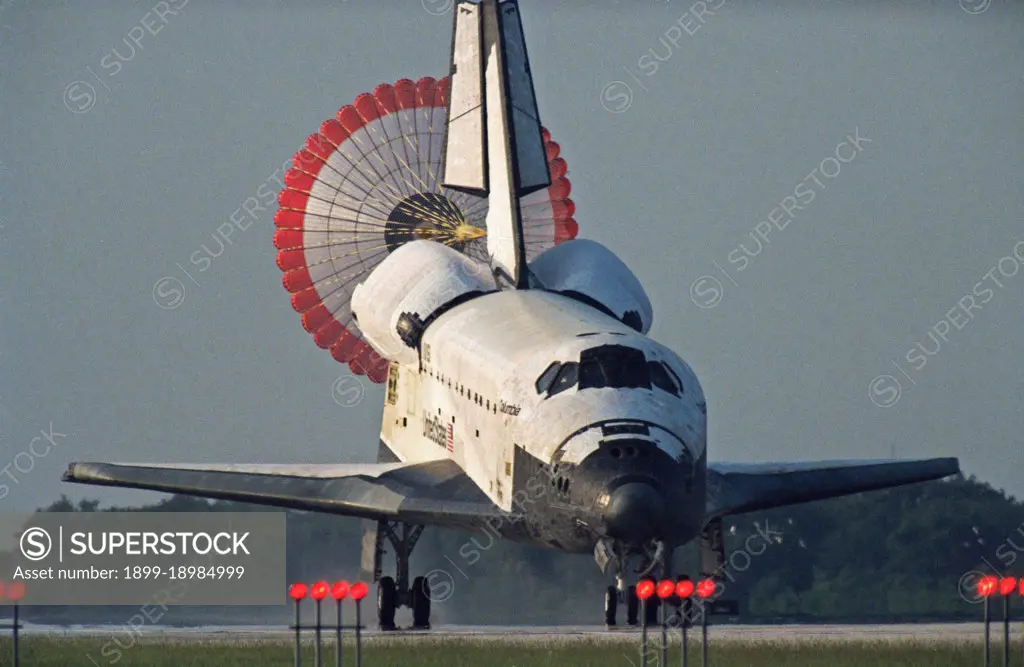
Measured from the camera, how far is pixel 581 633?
31453 mm

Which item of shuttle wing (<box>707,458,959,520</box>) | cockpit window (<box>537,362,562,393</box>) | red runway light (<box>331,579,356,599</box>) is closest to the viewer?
red runway light (<box>331,579,356,599</box>)

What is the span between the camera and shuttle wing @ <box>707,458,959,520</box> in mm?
30156

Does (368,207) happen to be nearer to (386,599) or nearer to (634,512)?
(386,599)

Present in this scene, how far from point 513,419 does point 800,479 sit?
20.5 ft

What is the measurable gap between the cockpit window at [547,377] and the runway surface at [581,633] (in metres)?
3.83

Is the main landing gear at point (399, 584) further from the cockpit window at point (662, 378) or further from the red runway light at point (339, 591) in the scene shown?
the red runway light at point (339, 591)

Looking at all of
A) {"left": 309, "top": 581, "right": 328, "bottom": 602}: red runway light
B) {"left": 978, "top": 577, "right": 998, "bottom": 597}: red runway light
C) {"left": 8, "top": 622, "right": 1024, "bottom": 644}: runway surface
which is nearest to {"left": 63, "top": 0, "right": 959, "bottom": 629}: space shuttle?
{"left": 8, "top": 622, "right": 1024, "bottom": 644}: runway surface

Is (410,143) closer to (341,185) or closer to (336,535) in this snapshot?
(341,185)

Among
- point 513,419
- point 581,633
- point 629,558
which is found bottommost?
point 629,558

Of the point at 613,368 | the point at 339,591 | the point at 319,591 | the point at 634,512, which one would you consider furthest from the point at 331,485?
the point at 339,591

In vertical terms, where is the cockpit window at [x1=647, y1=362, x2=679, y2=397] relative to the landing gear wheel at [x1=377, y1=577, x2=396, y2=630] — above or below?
above

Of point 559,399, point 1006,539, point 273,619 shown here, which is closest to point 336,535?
point 273,619

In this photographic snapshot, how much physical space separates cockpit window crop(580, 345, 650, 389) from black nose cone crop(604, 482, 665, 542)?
187cm

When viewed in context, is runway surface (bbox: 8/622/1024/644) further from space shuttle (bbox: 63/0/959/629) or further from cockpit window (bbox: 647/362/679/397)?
cockpit window (bbox: 647/362/679/397)
